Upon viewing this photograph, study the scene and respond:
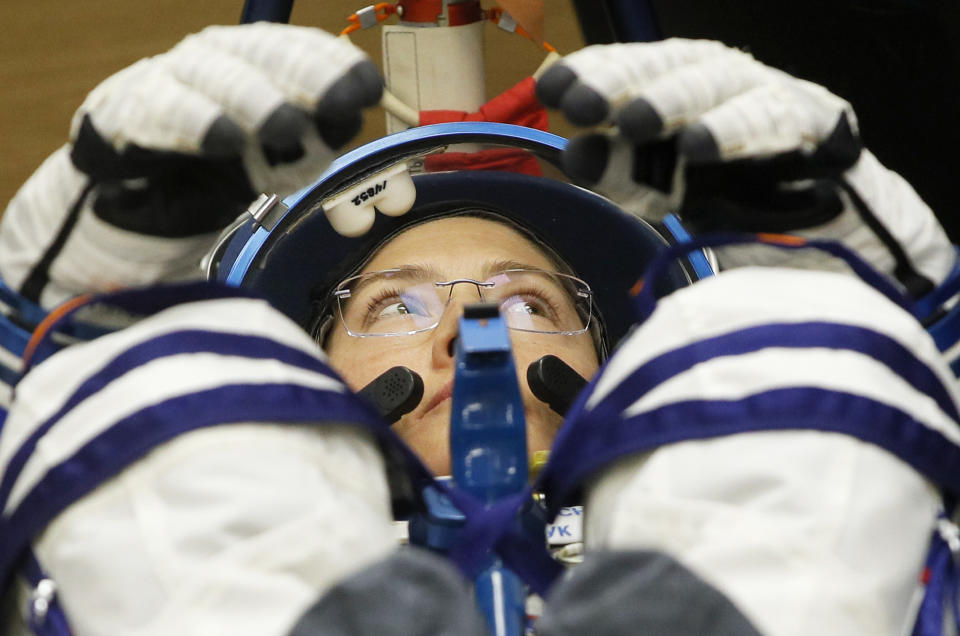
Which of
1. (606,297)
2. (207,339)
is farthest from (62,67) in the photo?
(207,339)

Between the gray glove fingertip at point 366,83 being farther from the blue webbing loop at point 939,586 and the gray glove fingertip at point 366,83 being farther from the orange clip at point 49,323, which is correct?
the blue webbing loop at point 939,586

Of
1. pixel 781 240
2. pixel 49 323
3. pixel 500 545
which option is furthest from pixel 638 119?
pixel 49 323

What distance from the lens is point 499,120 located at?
1219 millimetres

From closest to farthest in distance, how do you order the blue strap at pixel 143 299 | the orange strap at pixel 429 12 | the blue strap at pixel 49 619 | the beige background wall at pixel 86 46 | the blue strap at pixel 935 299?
1. the blue strap at pixel 49 619
2. the blue strap at pixel 143 299
3. the blue strap at pixel 935 299
4. the orange strap at pixel 429 12
5. the beige background wall at pixel 86 46

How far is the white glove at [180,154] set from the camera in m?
0.60

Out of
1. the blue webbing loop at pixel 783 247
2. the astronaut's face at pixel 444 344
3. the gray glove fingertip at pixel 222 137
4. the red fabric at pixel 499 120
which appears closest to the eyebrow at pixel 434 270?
the astronaut's face at pixel 444 344

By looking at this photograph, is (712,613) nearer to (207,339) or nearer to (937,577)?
(937,577)

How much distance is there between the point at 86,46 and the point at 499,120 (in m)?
1.02

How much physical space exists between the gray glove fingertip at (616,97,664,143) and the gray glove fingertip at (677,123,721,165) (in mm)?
21

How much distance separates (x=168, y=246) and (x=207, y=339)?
0.38 ft

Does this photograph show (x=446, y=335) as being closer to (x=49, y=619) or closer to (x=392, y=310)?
(x=392, y=310)

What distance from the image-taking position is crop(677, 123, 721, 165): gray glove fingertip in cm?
63

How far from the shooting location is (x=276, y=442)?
57cm

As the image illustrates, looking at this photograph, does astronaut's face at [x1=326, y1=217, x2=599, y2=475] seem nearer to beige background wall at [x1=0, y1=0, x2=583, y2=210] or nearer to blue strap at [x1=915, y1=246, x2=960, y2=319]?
blue strap at [x1=915, y1=246, x2=960, y2=319]
